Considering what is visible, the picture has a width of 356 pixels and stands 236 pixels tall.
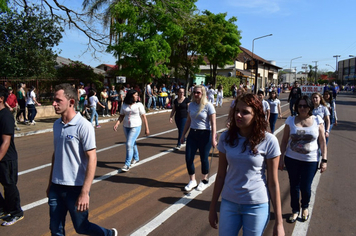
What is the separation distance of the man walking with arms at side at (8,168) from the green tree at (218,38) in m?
22.3

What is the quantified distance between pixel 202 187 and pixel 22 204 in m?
2.94

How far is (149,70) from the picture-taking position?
17.4 meters

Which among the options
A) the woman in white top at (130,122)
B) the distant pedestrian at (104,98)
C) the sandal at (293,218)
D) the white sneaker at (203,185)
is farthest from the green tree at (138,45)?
the sandal at (293,218)

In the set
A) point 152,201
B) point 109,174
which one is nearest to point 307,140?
point 152,201

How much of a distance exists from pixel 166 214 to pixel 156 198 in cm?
64

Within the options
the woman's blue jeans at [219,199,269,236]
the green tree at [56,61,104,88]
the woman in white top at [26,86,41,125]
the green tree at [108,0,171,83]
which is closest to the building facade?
the green tree at [56,61,104,88]

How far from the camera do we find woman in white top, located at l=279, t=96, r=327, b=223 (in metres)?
4.14

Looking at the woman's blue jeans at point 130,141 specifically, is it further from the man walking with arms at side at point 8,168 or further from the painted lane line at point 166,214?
the man walking with arms at side at point 8,168

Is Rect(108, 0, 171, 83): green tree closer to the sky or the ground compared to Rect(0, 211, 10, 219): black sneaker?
closer to the sky

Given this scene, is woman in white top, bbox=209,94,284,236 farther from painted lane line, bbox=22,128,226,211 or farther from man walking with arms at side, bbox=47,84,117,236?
painted lane line, bbox=22,128,226,211

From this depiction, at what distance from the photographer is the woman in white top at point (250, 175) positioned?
245 cm

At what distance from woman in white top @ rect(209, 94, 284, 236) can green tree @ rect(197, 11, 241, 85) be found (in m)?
23.2

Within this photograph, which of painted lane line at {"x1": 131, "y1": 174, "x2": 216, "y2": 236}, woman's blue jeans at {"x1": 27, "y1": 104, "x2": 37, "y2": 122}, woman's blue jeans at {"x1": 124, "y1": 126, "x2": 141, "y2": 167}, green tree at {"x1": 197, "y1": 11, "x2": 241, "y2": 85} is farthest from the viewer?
green tree at {"x1": 197, "y1": 11, "x2": 241, "y2": 85}

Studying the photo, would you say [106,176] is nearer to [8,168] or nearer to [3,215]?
[3,215]
